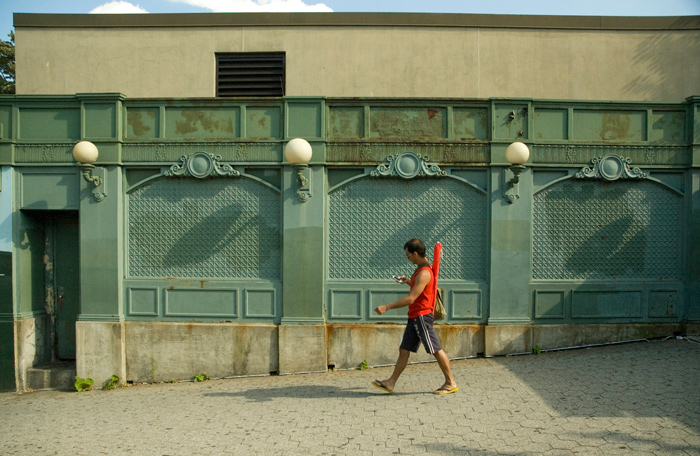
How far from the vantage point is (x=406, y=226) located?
8.11 m

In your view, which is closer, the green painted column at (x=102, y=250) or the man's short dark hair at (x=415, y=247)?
the man's short dark hair at (x=415, y=247)

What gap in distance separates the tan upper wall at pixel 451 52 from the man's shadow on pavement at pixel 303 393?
5.48 m

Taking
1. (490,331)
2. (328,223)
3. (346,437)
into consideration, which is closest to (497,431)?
(346,437)

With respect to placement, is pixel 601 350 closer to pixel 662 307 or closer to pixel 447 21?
pixel 662 307

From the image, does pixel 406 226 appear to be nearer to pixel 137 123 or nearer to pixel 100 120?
pixel 137 123

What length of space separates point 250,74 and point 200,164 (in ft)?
9.37

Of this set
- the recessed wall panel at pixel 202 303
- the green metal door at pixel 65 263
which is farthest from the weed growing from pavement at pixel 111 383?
the green metal door at pixel 65 263

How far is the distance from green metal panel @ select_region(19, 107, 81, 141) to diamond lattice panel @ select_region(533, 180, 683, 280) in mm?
6907

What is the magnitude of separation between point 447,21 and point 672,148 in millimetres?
4428

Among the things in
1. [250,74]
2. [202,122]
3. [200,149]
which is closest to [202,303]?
[200,149]

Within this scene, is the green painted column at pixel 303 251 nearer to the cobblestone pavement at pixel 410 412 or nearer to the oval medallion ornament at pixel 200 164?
the cobblestone pavement at pixel 410 412

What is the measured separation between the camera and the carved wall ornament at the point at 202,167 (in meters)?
8.11

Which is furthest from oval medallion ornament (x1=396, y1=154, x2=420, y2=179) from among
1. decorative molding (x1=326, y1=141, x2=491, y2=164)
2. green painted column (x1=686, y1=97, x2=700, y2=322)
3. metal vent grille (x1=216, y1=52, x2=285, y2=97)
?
green painted column (x1=686, y1=97, x2=700, y2=322)

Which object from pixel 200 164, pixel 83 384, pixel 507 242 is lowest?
pixel 83 384
